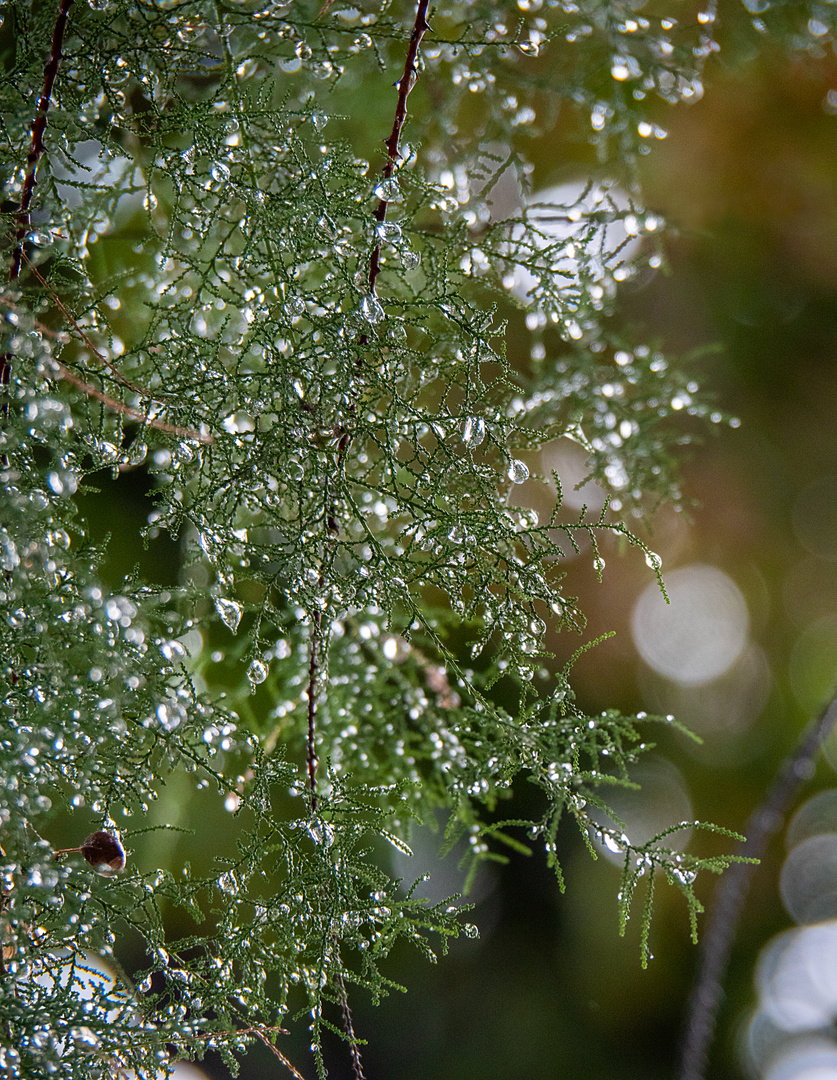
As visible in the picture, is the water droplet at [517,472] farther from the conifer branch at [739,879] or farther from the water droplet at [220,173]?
the conifer branch at [739,879]

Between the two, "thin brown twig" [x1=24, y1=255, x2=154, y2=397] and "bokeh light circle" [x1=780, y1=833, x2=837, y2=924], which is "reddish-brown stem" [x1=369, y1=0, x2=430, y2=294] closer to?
"thin brown twig" [x1=24, y1=255, x2=154, y2=397]

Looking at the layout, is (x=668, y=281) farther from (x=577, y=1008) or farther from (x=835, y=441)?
(x=577, y=1008)

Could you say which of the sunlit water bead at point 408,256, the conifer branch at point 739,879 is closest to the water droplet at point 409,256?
the sunlit water bead at point 408,256

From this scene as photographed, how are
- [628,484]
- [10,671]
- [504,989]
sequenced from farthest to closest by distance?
[504,989] → [628,484] → [10,671]

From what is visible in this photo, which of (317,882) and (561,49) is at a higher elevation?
(561,49)

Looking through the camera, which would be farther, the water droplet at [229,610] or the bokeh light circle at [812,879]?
the bokeh light circle at [812,879]

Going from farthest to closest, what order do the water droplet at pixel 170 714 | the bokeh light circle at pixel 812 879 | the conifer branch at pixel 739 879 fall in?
the bokeh light circle at pixel 812 879, the conifer branch at pixel 739 879, the water droplet at pixel 170 714

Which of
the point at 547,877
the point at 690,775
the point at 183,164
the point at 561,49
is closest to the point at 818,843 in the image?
the point at 690,775
